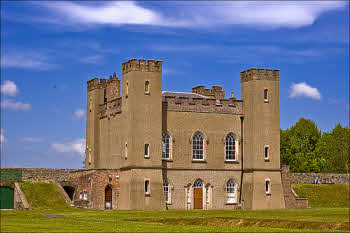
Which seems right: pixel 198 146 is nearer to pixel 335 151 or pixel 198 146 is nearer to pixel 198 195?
pixel 198 195

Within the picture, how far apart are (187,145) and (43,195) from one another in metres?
12.3


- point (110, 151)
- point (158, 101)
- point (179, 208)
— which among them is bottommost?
point (179, 208)

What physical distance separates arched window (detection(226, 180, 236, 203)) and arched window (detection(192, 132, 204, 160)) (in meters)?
3.42

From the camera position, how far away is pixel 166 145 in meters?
54.1

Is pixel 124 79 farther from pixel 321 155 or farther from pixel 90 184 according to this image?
pixel 321 155

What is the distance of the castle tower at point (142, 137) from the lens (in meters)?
51.2

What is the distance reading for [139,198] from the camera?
50.8m

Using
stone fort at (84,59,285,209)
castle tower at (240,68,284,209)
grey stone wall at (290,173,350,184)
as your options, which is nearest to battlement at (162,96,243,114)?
stone fort at (84,59,285,209)

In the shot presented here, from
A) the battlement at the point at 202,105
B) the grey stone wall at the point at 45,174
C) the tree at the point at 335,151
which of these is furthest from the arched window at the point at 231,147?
the tree at the point at 335,151

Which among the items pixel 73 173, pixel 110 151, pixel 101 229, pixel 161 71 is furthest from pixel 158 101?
pixel 101 229

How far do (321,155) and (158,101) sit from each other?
143 feet

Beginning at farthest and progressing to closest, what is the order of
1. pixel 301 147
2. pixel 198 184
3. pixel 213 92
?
pixel 301 147 → pixel 213 92 → pixel 198 184

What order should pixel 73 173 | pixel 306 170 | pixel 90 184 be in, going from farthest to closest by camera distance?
1. pixel 306 170
2. pixel 73 173
3. pixel 90 184

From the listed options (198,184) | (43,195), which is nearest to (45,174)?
(43,195)
